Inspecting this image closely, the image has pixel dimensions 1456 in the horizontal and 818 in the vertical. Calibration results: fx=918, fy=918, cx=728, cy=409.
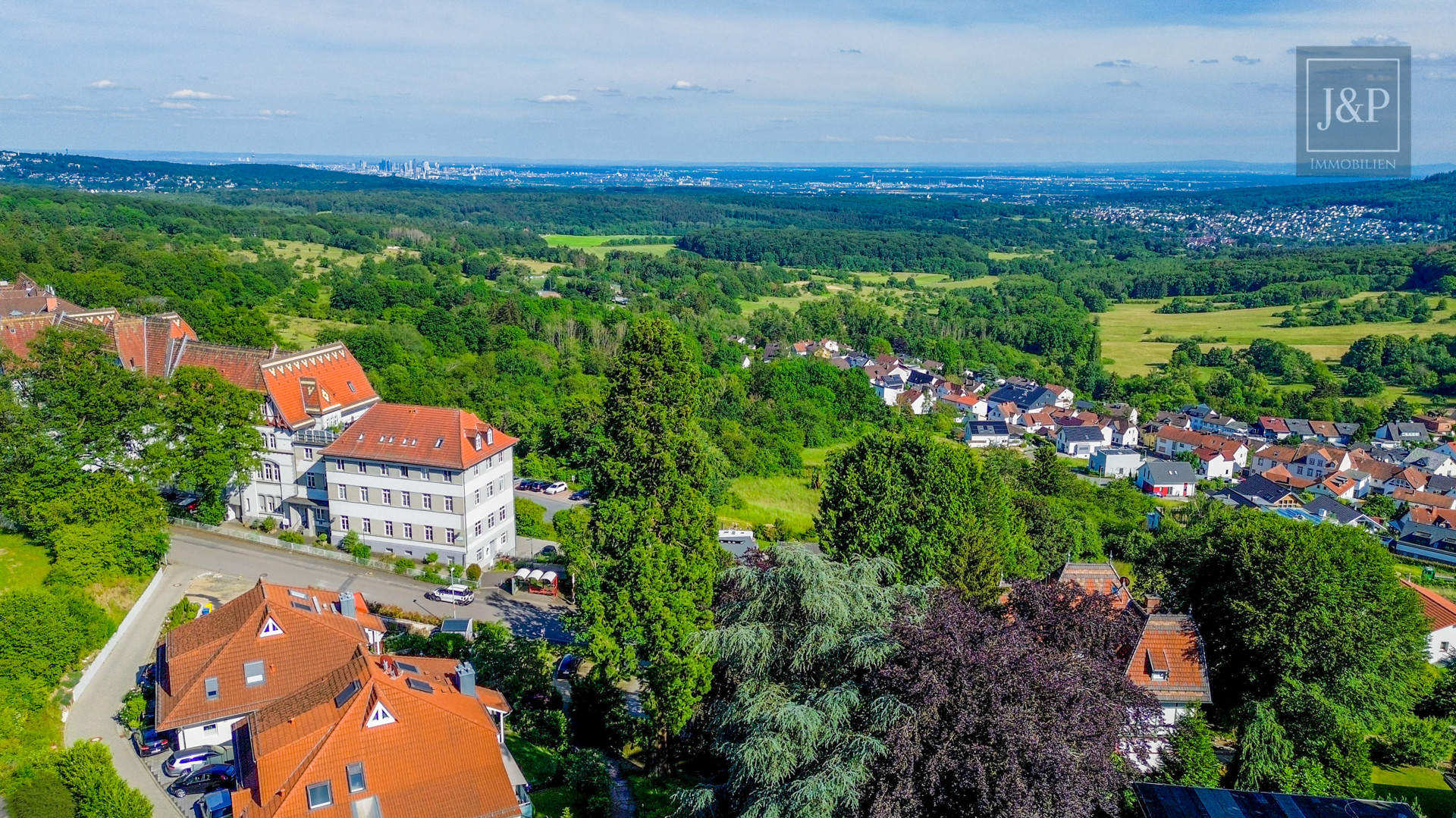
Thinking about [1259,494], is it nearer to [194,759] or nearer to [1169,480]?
[1169,480]

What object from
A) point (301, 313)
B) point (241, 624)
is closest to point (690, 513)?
point (241, 624)

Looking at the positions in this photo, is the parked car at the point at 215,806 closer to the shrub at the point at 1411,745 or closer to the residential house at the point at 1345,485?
the shrub at the point at 1411,745

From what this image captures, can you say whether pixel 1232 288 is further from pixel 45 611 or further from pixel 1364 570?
pixel 45 611

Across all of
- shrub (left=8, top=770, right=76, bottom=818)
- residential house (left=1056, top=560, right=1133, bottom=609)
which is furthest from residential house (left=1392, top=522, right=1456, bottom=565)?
shrub (left=8, top=770, right=76, bottom=818)

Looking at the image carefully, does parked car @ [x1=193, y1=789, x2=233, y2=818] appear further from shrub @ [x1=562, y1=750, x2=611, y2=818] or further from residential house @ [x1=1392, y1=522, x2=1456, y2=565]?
residential house @ [x1=1392, y1=522, x2=1456, y2=565]

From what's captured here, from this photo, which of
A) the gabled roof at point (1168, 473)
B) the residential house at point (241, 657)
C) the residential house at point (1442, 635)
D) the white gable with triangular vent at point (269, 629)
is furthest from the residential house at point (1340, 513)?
the white gable with triangular vent at point (269, 629)
